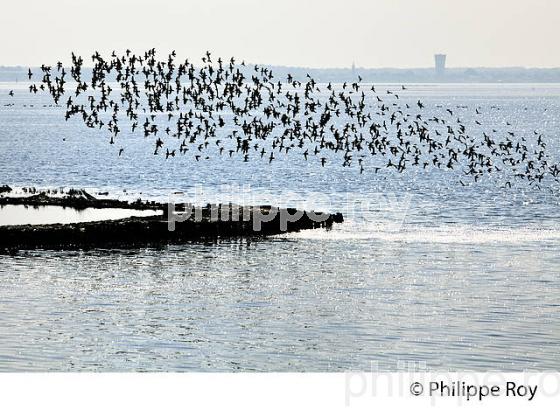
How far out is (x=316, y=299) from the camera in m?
37.8

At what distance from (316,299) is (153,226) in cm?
1303

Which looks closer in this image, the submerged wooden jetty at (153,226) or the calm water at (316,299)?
the calm water at (316,299)

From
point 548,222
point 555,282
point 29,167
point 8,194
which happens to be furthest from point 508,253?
point 29,167

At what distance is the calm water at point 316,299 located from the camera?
27891mm

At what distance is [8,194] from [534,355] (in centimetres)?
3750

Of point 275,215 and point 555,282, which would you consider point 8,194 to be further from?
point 555,282

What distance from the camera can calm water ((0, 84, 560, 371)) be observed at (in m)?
27.9

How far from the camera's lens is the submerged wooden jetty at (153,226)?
46.3 m

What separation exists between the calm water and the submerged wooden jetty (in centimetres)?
105

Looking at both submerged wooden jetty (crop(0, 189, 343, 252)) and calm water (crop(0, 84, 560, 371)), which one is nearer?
calm water (crop(0, 84, 560, 371))

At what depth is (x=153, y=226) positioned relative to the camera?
161ft

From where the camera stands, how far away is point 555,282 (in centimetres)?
4094

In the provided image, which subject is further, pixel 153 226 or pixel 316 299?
pixel 153 226

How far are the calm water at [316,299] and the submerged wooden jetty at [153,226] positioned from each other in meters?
1.05
